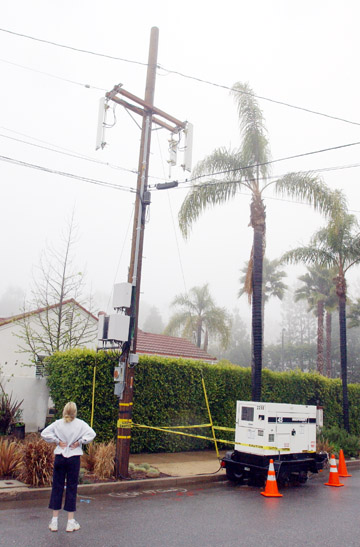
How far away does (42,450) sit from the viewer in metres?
8.88

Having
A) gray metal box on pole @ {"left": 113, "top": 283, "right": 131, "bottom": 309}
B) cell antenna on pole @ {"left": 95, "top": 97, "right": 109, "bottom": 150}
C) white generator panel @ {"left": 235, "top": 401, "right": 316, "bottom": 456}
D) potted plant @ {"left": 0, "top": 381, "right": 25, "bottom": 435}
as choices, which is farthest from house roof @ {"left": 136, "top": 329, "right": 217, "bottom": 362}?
cell antenna on pole @ {"left": 95, "top": 97, "right": 109, "bottom": 150}

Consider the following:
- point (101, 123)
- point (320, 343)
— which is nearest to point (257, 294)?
point (101, 123)

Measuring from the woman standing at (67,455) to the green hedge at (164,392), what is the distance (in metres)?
5.53

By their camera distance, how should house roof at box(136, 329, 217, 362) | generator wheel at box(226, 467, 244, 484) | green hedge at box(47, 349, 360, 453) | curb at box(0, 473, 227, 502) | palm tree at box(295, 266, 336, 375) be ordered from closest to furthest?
1. curb at box(0, 473, 227, 502)
2. generator wheel at box(226, 467, 244, 484)
3. green hedge at box(47, 349, 360, 453)
4. house roof at box(136, 329, 217, 362)
5. palm tree at box(295, 266, 336, 375)

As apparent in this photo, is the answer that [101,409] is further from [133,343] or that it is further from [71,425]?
[71,425]

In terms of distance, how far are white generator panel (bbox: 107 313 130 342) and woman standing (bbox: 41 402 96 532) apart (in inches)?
119

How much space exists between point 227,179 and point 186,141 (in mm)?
4237

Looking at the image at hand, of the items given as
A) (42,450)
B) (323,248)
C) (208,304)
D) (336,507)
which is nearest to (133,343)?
(42,450)

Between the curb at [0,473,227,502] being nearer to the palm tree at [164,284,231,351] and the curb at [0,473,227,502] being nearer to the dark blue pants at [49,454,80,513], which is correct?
the dark blue pants at [49,454,80,513]

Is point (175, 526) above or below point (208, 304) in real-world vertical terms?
below

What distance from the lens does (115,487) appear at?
938 centimetres

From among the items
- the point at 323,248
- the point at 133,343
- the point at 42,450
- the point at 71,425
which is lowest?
the point at 42,450

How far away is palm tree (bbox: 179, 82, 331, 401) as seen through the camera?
1589 centimetres

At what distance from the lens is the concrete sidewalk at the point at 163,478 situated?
8.30 m
